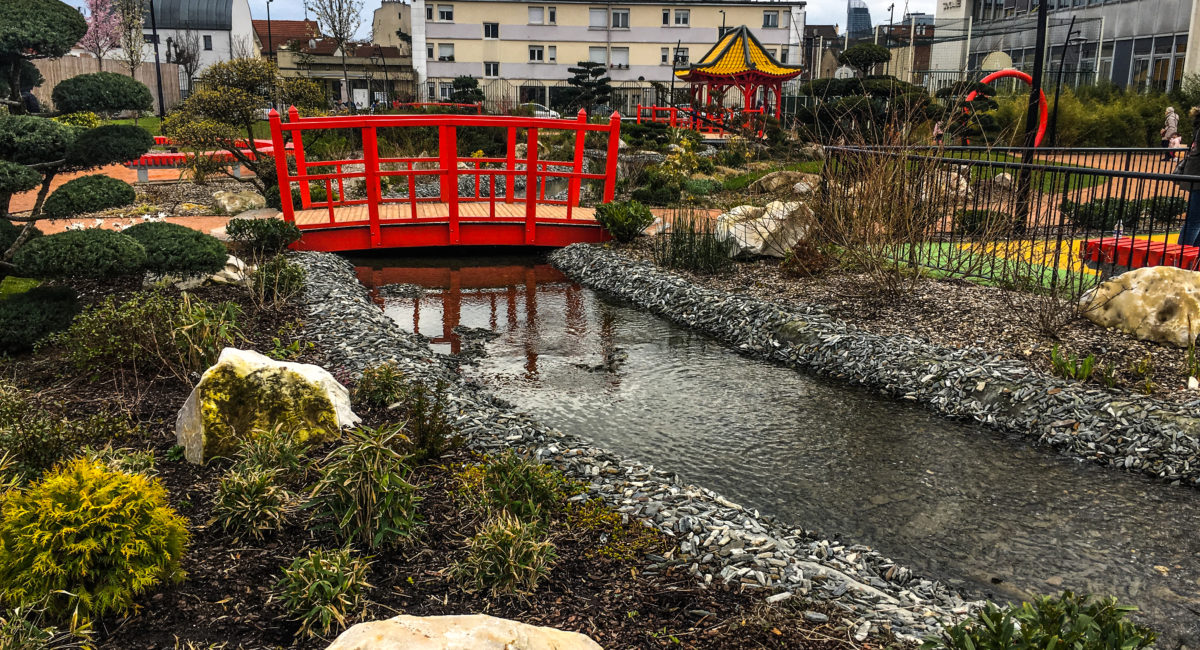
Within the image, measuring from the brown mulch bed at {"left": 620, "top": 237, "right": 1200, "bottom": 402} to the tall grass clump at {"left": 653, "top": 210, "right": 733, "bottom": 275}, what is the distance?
0.35 m

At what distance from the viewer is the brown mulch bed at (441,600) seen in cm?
320

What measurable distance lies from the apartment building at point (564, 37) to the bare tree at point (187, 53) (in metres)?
10.7

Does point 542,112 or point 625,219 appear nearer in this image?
point 625,219

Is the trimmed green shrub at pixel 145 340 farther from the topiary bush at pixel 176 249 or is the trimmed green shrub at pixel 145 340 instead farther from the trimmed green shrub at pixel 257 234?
the trimmed green shrub at pixel 257 234

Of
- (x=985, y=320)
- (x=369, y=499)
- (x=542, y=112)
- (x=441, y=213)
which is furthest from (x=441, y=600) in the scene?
(x=542, y=112)

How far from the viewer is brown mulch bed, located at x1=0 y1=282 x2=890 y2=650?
3203 mm

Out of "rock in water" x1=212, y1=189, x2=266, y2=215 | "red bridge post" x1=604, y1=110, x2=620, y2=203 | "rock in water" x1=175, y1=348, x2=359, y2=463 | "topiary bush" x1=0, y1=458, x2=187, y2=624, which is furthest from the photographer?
"rock in water" x1=212, y1=189, x2=266, y2=215

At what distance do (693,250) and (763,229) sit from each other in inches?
34.5

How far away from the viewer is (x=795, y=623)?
3.38 metres

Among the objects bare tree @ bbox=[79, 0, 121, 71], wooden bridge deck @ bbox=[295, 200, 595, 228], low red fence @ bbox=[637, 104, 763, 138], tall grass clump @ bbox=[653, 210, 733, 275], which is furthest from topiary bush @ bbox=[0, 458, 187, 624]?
bare tree @ bbox=[79, 0, 121, 71]

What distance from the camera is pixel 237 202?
1448cm

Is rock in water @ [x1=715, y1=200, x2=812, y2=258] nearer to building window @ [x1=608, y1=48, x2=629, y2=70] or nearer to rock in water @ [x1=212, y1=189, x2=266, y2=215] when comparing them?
rock in water @ [x1=212, y1=189, x2=266, y2=215]

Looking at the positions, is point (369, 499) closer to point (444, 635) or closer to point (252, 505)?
point (252, 505)

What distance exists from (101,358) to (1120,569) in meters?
5.91
